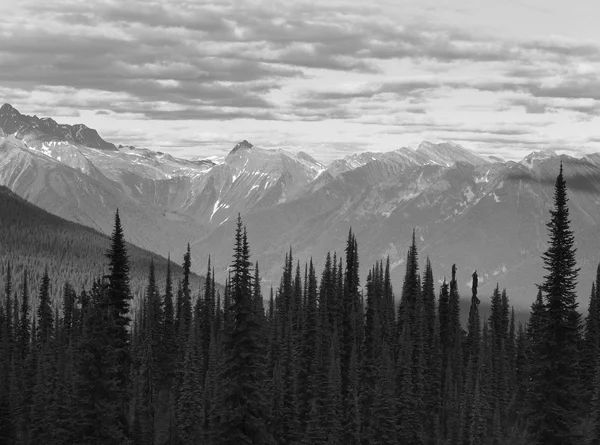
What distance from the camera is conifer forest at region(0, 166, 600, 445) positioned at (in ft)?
192

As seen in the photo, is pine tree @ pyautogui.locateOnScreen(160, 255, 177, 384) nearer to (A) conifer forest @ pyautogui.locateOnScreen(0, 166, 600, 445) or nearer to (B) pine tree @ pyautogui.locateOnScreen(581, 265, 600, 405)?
(A) conifer forest @ pyautogui.locateOnScreen(0, 166, 600, 445)

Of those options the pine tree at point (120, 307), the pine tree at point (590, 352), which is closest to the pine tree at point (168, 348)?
the pine tree at point (590, 352)

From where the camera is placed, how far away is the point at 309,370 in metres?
108

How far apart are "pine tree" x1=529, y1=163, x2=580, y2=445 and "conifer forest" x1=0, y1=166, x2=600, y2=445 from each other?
9cm

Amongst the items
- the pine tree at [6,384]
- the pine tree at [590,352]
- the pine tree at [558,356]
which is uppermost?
the pine tree at [558,356]

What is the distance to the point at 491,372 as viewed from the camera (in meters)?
120

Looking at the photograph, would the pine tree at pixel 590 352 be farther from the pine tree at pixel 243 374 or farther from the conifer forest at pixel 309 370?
the pine tree at pixel 243 374

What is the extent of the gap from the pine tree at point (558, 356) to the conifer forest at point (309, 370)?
9 cm

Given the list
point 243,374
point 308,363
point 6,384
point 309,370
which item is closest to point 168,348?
point 6,384

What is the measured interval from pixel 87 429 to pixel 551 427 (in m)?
27.5

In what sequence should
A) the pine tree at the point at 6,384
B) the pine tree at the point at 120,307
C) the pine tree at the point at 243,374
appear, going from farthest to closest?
the pine tree at the point at 6,384
the pine tree at the point at 120,307
the pine tree at the point at 243,374

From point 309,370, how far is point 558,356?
52777 millimetres

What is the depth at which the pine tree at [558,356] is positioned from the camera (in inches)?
2293

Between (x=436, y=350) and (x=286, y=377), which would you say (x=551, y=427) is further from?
(x=436, y=350)
